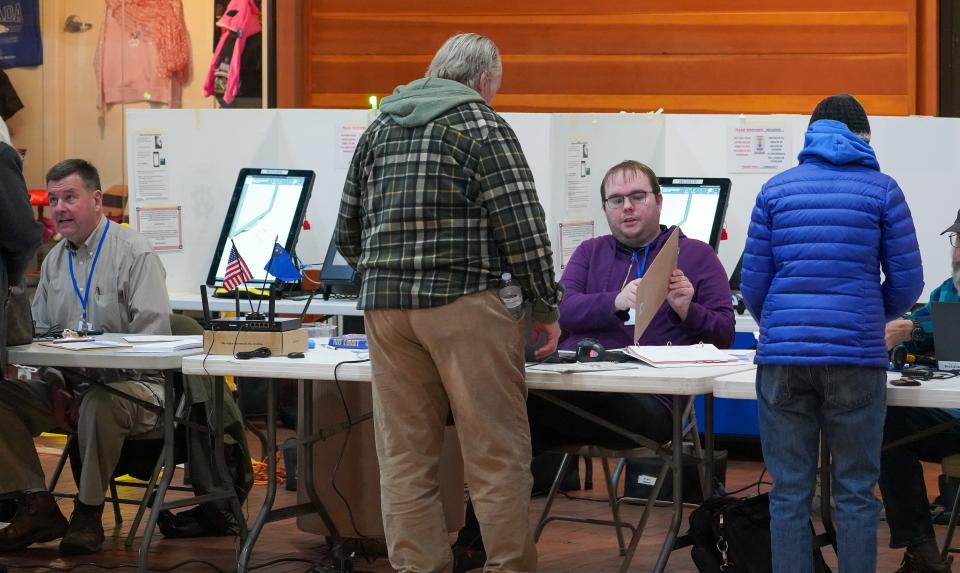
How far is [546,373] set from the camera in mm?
3326

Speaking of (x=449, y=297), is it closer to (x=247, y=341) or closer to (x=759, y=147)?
(x=247, y=341)

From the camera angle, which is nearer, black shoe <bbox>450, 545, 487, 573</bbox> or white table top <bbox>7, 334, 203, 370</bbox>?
white table top <bbox>7, 334, 203, 370</bbox>

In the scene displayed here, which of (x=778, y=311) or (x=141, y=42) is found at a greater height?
(x=141, y=42)

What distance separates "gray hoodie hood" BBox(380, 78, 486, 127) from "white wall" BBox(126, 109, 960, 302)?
9.30 feet

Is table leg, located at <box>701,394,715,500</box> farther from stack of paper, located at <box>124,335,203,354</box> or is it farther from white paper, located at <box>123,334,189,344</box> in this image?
white paper, located at <box>123,334,189,344</box>

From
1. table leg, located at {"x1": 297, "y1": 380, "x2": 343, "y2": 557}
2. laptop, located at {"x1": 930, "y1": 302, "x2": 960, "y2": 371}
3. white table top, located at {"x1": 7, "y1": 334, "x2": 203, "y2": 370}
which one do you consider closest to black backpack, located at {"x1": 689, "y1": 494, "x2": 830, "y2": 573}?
laptop, located at {"x1": 930, "y1": 302, "x2": 960, "y2": 371}

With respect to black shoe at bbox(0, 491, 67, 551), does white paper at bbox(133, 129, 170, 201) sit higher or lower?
higher

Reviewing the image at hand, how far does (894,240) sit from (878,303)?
0.15m

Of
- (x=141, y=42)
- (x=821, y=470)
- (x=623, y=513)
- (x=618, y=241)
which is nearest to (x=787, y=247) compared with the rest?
(x=821, y=470)

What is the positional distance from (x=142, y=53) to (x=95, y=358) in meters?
5.12

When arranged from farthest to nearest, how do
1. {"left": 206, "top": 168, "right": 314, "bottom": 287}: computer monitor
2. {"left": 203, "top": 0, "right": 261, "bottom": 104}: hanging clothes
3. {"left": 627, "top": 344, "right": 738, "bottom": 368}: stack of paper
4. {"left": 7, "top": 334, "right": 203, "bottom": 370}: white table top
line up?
1. {"left": 203, "top": 0, "right": 261, "bottom": 104}: hanging clothes
2. {"left": 206, "top": 168, "right": 314, "bottom": 287}: computer monitor
3. {"left": 7, "top": 334, "right": 203, "bottom": 370}: white table top
4. {"left": 627, "top": 344, "right": 738, "bottom": 368}: stack of paper

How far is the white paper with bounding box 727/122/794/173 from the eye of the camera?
6000mm

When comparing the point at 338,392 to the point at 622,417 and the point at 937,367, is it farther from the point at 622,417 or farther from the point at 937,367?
the point at 937,367

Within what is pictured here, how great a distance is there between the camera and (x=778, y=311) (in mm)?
3004
